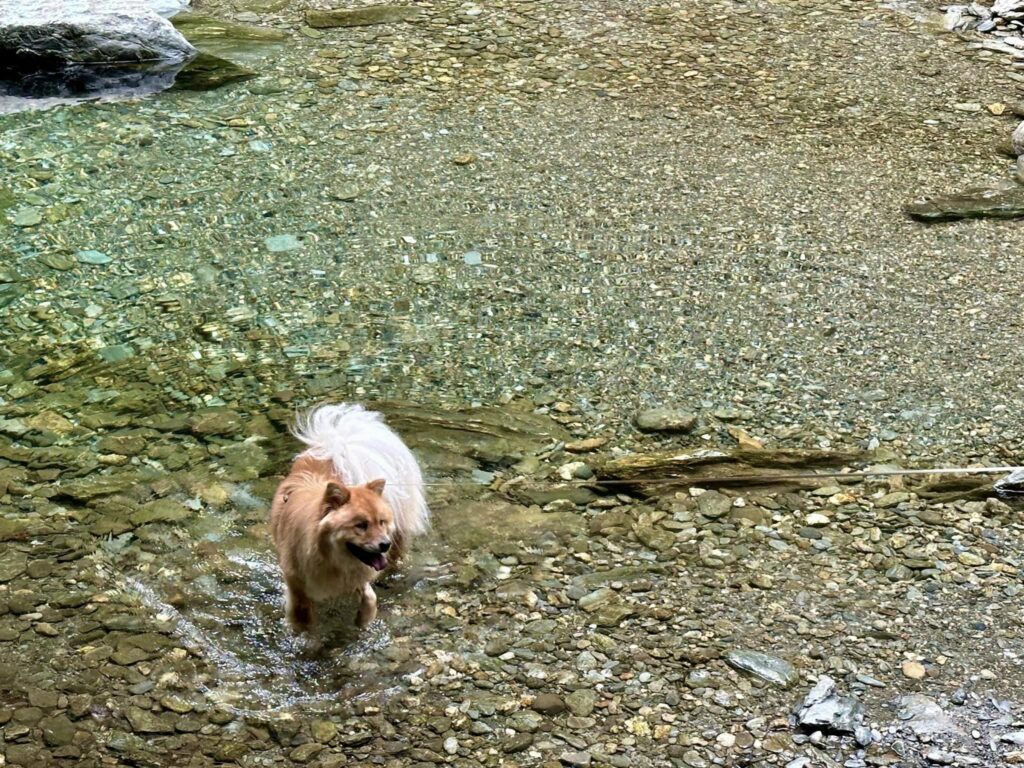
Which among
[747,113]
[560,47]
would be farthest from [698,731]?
[560,47]

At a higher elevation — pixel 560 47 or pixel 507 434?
pixel 560 47

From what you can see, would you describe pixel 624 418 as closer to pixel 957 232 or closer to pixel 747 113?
pixel 957 232

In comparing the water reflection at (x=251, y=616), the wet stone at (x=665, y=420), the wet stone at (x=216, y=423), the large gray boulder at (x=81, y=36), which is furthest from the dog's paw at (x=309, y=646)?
the large gray boulder at (x=81, y=36)

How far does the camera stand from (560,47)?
34.4 feet

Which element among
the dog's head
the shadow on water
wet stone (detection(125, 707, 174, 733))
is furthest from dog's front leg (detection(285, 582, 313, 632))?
the shadow on water

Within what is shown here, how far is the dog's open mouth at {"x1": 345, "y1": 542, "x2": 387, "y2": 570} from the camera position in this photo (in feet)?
14.8

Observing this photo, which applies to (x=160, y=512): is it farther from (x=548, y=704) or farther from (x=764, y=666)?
(x=764, y=666)

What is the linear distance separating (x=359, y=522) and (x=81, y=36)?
730cm

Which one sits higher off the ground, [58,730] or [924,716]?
→ [924,716]

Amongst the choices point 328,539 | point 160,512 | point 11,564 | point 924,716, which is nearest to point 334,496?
point 328,539

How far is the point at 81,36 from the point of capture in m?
10.1

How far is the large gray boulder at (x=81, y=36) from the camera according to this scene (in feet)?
32.7

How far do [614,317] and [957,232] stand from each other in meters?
2.64

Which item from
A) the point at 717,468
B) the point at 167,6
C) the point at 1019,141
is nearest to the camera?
the point at 717,468
